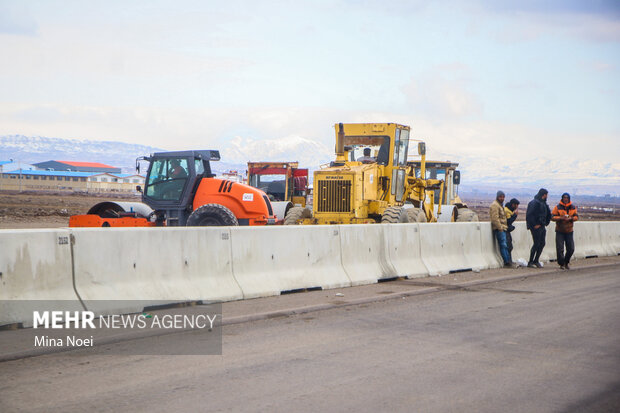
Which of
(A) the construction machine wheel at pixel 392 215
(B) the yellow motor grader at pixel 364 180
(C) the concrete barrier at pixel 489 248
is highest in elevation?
(B) the yellow motor grader at pixel 364 180

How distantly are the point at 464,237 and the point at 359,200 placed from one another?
3.44m

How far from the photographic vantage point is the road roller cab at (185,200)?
17.3 metres

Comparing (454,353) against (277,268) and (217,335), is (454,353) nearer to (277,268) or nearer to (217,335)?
(217,335)

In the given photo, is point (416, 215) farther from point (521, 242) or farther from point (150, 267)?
point (150, 267)

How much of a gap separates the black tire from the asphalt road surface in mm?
7194

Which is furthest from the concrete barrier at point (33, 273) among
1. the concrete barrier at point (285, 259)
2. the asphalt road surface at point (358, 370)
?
the concrete barrier at point (285, 259)

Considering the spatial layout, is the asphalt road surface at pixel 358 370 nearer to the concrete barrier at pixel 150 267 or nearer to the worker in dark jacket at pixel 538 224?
the concrete barrier at pixel 150 267

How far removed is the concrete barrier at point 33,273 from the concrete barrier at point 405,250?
23.1 ft

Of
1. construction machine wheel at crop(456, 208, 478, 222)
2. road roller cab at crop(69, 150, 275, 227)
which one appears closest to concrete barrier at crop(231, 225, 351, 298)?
road roller cab at crop(69, 150, 275, 227)

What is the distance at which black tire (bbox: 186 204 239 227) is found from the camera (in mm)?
16703

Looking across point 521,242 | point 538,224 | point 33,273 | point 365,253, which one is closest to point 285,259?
point 365,253

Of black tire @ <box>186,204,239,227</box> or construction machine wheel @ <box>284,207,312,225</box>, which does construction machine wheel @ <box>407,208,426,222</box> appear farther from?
black tire @ <box>186,204,239,227</box>

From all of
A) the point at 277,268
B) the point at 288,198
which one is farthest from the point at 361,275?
the point at 288,198

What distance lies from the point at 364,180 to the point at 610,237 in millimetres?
10341
